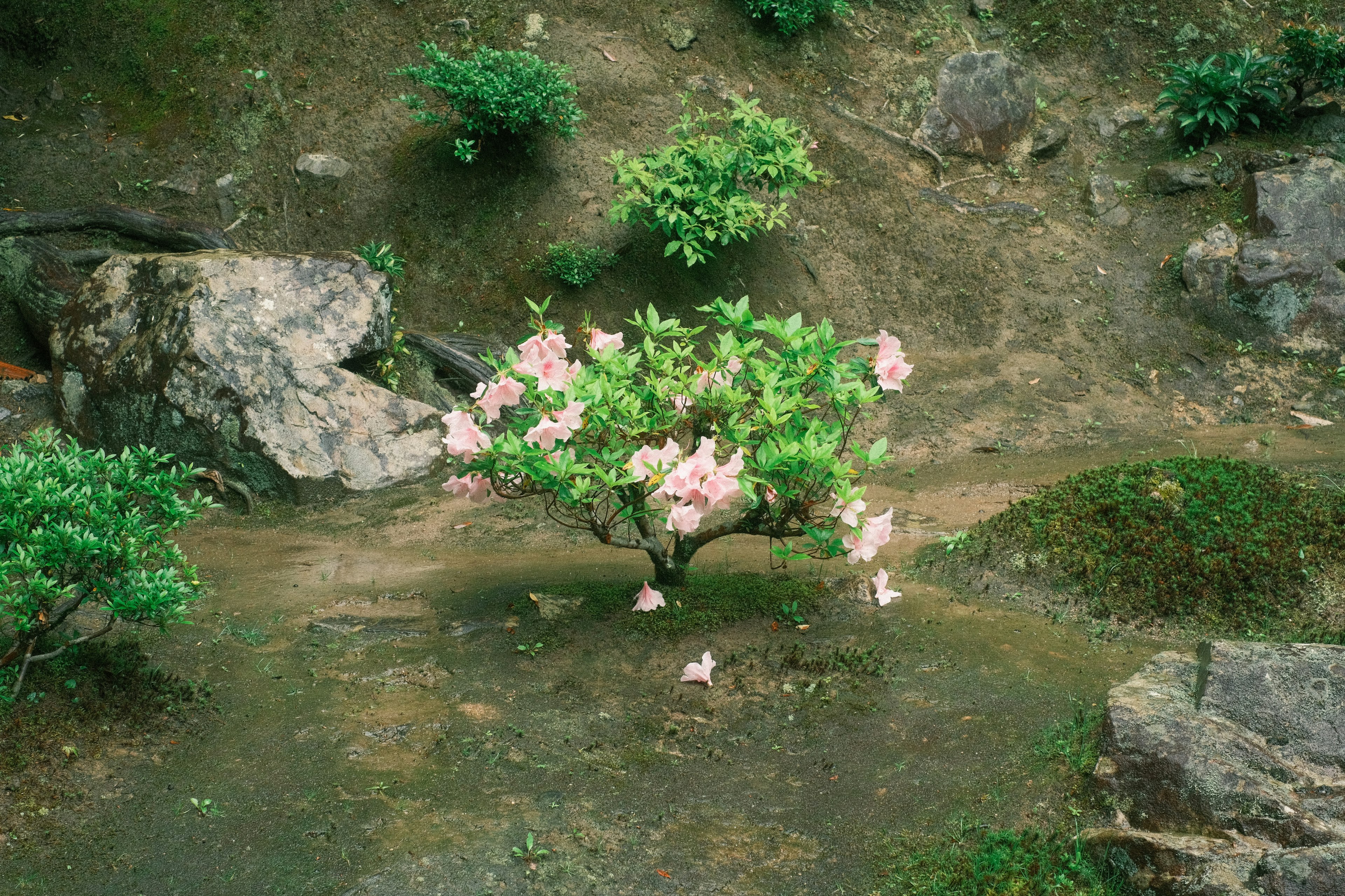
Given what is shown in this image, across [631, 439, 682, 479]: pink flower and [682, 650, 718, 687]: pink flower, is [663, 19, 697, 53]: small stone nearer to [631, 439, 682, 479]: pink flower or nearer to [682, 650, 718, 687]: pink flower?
[631, 439, 682, 479]: pink flower

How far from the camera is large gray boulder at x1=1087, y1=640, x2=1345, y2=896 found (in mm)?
2805

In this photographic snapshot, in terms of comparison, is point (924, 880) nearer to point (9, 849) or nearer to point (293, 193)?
point (9, 849)

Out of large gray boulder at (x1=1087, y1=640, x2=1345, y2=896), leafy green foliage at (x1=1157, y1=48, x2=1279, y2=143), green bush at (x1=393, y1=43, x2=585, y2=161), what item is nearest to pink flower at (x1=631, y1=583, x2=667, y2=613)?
large gray boulder at (x1=1087, y1=640, x2=1345, y2=896)

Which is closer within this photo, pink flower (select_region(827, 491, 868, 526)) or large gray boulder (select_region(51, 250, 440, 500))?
pink flower (select_region(827, 491, 868, 526))

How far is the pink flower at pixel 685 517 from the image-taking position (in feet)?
12.9

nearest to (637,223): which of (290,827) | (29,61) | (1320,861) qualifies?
(29,61)

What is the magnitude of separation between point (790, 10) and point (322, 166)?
4783 mm

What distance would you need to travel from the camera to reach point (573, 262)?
8562mm

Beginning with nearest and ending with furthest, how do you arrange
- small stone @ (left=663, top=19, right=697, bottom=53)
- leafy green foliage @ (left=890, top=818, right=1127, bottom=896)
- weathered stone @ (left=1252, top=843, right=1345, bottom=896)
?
weathered stone @ (left=1252, top=843, right=1345, bottom=896)
leafy green foliage @ (left=890, top=818, right=1127, bottom=896)
small stone @ (left=663, top=19, right=697, bottom=53)

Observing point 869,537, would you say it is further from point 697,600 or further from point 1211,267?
point 1211,267

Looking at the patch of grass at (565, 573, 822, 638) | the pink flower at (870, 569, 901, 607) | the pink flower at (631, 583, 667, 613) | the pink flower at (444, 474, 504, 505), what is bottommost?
the patch of grass at (565, 573, 822, 638)

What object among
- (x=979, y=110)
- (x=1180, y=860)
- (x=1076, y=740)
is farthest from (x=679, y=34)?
(x=1180, y=860)

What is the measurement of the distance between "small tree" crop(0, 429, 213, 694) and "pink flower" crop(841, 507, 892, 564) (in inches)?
102

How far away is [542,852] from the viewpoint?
128 inches
